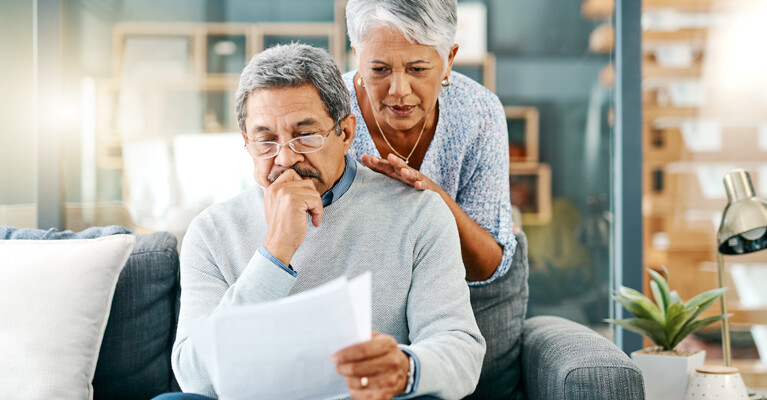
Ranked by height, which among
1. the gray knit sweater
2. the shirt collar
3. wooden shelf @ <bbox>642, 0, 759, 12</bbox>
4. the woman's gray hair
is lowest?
the gray knit sweater

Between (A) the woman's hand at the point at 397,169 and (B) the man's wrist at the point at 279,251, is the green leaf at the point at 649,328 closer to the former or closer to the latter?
(A) the woman's hand at the point at 397,169

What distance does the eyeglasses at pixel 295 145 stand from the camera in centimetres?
Result: 142

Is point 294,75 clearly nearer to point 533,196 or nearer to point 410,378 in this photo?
point 410,378

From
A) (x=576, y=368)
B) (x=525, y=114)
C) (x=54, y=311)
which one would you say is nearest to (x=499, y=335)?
(x=576, y=368)

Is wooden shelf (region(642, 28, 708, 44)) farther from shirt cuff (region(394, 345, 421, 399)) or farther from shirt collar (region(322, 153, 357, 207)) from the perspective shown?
shirt cuff (region(394, 345, 421, 399))

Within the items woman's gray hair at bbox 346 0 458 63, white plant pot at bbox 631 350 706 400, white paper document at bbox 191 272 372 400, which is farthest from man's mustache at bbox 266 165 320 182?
white plant pot at bbox 631 350 706 400

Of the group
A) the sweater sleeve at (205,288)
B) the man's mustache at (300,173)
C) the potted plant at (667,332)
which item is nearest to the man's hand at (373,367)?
the sweater sleeve at (205,288)

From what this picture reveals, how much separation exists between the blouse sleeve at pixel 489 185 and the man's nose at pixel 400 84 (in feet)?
1.07

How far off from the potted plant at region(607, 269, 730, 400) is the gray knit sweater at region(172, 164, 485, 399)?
0.79 meters

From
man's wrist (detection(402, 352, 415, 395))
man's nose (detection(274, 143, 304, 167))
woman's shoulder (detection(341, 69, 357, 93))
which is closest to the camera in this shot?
man's wrist (detection(402, 352, 415, 395))

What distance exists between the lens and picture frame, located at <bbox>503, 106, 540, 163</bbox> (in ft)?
11.7

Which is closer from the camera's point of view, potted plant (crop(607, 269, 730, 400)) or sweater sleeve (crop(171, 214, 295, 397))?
sweater sleeve (crop(171, 214, 295, 397))

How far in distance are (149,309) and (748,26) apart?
3.05 metres

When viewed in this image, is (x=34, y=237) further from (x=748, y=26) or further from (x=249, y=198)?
(x=748, y=26)
